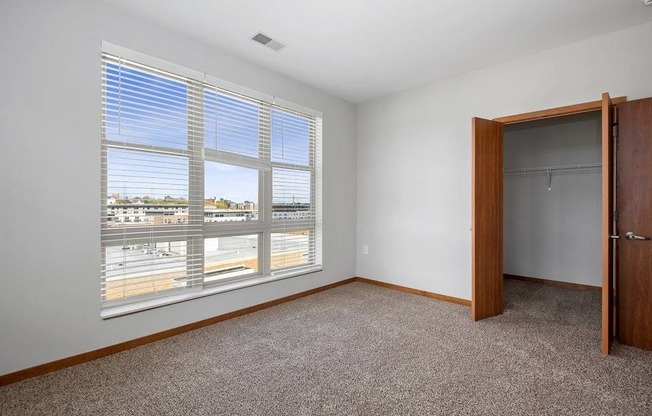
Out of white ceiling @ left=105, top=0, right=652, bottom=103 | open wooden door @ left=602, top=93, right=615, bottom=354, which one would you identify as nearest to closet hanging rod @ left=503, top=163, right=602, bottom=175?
white ceiling @ left=105, top=0, right=652, bottom=103

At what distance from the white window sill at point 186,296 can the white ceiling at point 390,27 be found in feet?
7.91

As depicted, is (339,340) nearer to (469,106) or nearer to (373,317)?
(373,317)

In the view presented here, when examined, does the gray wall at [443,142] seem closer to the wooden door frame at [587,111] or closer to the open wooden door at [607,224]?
the wooden door frame at [587,111]

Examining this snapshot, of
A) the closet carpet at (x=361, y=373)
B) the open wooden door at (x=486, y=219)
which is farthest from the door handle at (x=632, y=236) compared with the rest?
the open wooden door at (x=486, y=219)

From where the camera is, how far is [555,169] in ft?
15.5

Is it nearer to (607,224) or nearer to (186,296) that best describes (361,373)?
(186,296)

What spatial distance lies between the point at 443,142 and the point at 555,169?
216cm

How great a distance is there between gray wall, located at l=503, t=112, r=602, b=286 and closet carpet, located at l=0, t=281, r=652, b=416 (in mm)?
1629

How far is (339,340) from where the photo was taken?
8.98 ft

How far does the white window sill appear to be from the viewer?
2.53 meters

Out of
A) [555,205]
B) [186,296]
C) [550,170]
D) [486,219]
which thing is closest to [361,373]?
[186,296]

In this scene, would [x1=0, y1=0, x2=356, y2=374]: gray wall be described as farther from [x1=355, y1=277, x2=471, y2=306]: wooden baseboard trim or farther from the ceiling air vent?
[x1=355, y1=277, x2=471, y2=306]: wooden baseboard trim

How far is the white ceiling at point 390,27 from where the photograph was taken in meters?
2.46

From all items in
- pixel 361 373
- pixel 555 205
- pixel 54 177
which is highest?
pixel 54 177
